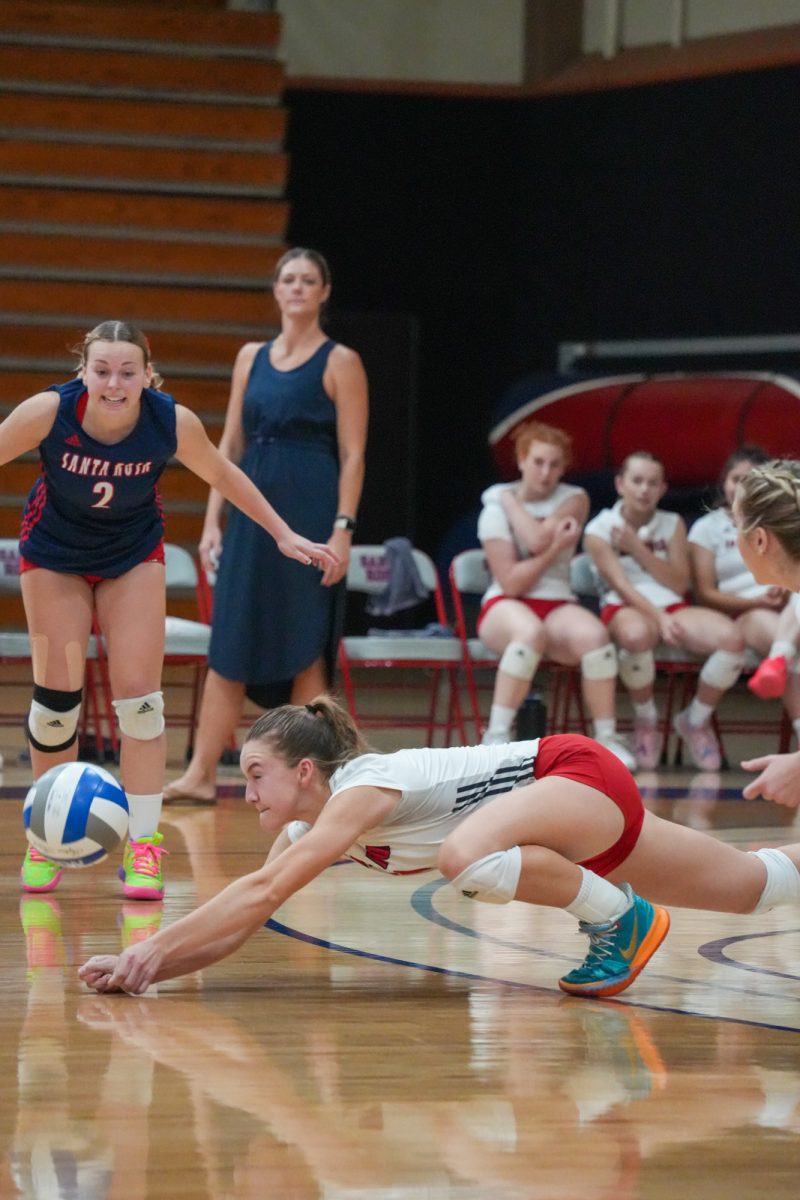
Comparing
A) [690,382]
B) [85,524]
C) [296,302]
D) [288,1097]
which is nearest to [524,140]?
[690,382]

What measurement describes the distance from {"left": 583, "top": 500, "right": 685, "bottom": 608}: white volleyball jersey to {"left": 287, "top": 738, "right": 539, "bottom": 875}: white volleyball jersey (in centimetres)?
408

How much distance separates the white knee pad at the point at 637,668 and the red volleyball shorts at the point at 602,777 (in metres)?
3.93

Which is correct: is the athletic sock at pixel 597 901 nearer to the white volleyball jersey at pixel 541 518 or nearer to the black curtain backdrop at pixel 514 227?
the white volleyball jersey at pixel 541 518

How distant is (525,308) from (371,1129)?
10003 mm

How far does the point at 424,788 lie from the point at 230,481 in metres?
1.36

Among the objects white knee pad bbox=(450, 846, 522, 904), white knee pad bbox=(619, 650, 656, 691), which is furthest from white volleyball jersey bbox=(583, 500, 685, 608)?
white knee pad bbox=(450, 846, 522, 904)

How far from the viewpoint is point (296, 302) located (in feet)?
18.8

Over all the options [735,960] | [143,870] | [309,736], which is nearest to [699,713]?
[143,870]

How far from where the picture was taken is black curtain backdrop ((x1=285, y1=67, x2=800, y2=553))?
10852 millimetres

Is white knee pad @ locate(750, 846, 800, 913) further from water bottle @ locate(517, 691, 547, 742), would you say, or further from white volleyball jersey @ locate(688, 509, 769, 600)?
white volleyball jersey @ locate(688, 509, 769, 600)

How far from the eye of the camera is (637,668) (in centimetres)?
731

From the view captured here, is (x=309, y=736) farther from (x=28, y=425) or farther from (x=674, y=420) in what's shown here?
(x=674, y=420)

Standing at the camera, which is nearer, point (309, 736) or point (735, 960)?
point (309, 736)

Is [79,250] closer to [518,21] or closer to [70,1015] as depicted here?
[518,21]
